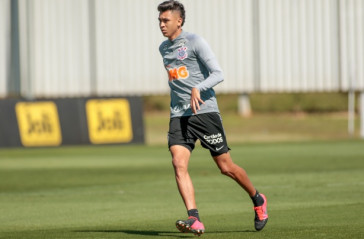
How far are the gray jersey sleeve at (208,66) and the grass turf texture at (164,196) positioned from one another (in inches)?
52.9

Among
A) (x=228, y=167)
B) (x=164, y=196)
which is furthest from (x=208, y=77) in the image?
(x=164, y=196)

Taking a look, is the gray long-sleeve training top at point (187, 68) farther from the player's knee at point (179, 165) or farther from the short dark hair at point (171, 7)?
the player's knee at point (179, 165)

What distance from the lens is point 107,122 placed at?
88.7ft

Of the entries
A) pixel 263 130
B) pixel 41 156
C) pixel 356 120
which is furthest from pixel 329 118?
pixel 41 156

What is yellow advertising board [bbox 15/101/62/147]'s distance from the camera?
26703 millimetres

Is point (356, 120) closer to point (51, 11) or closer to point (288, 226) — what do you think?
point (51, 11)

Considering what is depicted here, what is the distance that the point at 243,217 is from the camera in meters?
10.1

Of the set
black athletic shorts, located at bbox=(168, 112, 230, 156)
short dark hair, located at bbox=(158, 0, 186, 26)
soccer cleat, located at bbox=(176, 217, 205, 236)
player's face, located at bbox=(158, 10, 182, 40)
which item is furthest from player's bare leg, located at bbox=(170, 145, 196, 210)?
short dark hair, located at bbox=(158, 0, 186, 26)

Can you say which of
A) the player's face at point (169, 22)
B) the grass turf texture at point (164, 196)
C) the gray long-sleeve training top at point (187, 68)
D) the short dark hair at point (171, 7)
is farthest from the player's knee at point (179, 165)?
the short dark hair at point (171, 7)

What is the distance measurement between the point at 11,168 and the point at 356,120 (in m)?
30.2

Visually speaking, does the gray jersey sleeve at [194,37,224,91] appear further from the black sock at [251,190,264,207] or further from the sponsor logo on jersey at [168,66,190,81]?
the black sock at [251,190,264,207]

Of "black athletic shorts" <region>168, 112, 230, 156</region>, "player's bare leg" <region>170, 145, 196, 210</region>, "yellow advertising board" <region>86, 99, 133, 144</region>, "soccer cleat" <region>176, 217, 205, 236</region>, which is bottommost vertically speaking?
"yellow advertising board" <region>86, 99, 133, 144</region>

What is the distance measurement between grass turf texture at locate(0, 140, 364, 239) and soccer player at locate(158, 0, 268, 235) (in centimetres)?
64

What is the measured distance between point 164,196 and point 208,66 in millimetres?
4724
